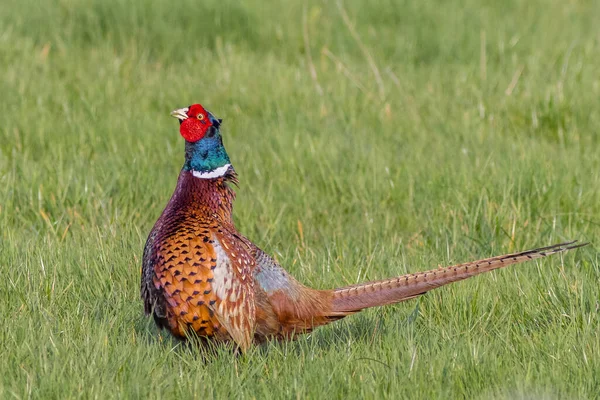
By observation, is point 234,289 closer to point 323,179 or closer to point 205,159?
point 205,159

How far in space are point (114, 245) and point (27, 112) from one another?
2.10 meters

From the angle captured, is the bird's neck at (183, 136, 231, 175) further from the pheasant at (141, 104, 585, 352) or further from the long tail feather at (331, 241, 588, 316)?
the long tail feather at (331, 241, 588, 316)

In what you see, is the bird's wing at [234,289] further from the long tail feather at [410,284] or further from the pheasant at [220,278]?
the long tail feather at [410,284]

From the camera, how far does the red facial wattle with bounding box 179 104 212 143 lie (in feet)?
11.7

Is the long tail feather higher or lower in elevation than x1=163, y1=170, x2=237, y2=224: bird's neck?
lower

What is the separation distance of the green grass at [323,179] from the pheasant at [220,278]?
0.11m

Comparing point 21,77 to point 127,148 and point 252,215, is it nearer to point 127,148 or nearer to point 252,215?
point 127,148

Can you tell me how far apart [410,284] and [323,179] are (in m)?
2.13

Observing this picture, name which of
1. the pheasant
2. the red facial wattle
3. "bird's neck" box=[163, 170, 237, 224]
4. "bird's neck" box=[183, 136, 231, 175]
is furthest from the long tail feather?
the red facial wattle

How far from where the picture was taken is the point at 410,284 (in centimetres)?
343

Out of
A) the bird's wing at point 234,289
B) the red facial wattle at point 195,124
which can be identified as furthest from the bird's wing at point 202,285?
the red facial wattle at point 195,124

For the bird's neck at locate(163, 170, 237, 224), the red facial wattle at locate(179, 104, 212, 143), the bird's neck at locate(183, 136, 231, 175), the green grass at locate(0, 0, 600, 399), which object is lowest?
the green grass at locate(0, 0, 600, 399)

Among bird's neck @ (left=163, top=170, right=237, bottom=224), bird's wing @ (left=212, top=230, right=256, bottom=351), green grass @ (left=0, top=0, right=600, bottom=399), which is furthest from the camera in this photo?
bird's neck @ (left=163, top=170, right=237, bottom=224)

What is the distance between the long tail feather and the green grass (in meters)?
0.14
